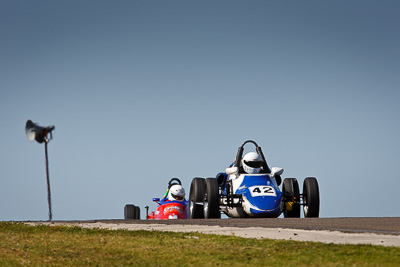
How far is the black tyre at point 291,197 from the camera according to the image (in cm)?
2398

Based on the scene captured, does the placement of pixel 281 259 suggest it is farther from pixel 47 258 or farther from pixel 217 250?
pixel 47 258

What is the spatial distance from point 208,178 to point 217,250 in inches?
457

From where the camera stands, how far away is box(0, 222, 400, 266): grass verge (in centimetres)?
984

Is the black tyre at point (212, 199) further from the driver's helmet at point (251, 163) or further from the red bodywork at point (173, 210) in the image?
the red bodywork at point (173, 210)

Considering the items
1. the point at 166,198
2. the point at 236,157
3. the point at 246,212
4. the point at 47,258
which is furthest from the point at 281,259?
the point at 166,198

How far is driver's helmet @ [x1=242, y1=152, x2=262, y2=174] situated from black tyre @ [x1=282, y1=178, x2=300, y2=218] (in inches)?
49.5

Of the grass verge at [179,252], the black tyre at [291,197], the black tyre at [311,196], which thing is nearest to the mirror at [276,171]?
the black tyre at [291,197]

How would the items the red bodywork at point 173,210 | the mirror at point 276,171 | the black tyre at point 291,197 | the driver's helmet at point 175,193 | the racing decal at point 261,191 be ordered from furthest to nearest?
the driver's helmet at point 175,193
the red bodywork at point 173,210
the mirror at point 276,171
the black tyre at point 291,197
the racing decal at point 261,191

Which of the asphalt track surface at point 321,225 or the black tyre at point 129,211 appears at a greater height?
the asphalt track surface at point 321,225

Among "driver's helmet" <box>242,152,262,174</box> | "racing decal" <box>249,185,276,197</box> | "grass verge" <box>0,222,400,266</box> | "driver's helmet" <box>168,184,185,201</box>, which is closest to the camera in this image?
"grass verge" <box>0,222,400,266</box>

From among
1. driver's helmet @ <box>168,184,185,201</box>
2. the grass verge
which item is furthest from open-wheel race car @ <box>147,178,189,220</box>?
the grass verge

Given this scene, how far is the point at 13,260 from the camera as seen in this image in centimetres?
1102

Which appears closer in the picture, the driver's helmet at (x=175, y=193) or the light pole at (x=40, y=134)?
the light pole at (x=40, y=134)

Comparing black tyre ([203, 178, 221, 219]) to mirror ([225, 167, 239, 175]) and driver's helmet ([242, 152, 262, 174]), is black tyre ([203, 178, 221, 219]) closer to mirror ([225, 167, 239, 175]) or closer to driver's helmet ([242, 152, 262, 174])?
mirror ([225, 167, 239, 175])
